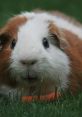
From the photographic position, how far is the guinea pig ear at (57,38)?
6.15 m

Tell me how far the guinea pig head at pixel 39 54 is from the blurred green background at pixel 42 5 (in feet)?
16.4

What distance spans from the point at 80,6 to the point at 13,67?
21.4 feet

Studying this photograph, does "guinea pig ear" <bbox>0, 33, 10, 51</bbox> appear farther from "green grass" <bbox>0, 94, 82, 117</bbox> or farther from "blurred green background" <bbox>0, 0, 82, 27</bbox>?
"blurred green background" <bbox>0, 0, 82, 27</bbox>

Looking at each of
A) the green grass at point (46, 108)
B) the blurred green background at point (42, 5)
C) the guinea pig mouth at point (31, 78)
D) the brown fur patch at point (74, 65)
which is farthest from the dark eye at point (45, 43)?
the blurred green background at point (42, 5)

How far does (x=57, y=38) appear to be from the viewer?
6.15 metres

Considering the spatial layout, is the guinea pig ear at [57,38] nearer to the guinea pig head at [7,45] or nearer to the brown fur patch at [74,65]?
the brown fur patch at [74,65]

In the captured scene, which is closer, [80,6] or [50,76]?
[50,76]

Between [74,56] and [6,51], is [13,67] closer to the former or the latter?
[6,51]

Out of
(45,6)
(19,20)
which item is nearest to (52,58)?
(19,20)

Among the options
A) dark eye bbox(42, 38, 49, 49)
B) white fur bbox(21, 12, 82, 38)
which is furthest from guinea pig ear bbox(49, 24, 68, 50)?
white fur bbox(21, 12, 82, 38)

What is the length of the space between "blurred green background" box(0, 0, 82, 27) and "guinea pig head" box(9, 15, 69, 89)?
16.4 feet

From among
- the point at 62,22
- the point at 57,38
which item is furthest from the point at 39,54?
the point at 62,22

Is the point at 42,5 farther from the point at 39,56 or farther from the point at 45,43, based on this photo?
the point at 39,56

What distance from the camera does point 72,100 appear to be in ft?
19.1
